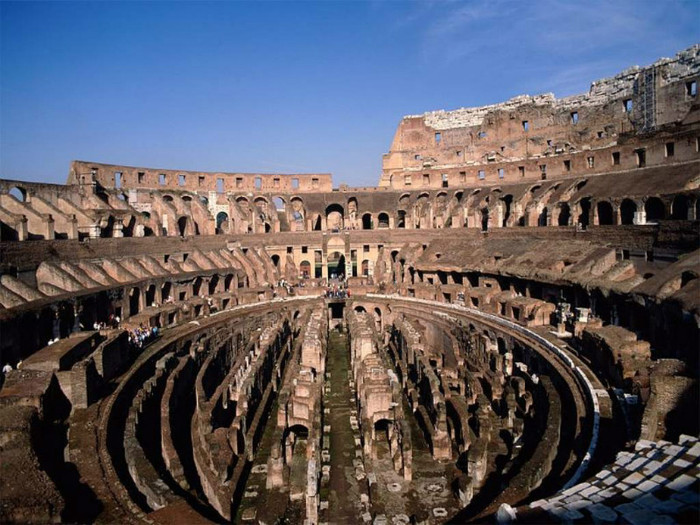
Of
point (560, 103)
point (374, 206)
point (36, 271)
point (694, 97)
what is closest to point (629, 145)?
point (694, 97)

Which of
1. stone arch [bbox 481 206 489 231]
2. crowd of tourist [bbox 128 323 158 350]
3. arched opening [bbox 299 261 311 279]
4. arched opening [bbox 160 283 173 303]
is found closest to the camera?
crowd of tourist [bbox 128 323 158 350]

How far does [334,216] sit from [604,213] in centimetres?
2686

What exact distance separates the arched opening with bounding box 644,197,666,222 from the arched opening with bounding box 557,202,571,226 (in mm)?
5986

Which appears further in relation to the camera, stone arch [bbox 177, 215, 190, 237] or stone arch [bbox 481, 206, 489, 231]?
→ stone arch [bbox 481, 206, 489, 231]

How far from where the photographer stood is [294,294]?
114 feet

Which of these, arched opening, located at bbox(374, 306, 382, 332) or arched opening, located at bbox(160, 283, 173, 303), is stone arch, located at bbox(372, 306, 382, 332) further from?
arched opening, located at bbox(160, 283, 173, 303)

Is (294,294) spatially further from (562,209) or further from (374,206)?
(562,209)

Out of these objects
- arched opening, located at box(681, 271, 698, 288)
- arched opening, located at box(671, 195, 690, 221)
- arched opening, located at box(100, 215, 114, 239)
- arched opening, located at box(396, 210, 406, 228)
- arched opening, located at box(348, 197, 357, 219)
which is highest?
arched opening, located at box(348, 197, 357, 219)

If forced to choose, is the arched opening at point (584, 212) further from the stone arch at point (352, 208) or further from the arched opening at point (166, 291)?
the arched opening at point (166, 291)

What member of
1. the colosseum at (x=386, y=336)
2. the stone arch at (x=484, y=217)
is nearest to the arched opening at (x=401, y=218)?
the colosseum at (x=386, y=336)

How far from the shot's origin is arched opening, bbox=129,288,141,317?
84.7ft

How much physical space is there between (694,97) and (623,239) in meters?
14.7

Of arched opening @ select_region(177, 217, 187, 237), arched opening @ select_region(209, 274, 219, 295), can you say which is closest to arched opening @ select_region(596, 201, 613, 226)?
arched opening @ select_region(209, 274, 219, 295)

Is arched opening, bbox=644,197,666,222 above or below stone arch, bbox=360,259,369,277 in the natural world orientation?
above
